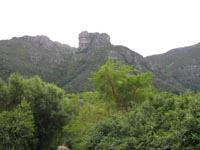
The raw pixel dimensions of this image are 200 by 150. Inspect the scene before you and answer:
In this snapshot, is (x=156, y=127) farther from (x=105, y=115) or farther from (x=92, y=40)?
(x=92, y=40)

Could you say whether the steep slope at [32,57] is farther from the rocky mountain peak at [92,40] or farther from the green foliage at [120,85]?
the green foliage at [120,85]

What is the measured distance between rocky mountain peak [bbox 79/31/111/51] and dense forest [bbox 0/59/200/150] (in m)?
138

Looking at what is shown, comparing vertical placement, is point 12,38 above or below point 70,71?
above

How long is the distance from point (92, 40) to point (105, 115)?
158532mm

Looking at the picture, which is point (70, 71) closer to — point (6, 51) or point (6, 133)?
point (6, 51)

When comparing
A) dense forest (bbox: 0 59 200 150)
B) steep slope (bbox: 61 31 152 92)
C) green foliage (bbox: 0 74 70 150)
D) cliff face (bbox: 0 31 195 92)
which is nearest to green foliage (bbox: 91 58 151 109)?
dense forest (bbox: 0 59 200 150)

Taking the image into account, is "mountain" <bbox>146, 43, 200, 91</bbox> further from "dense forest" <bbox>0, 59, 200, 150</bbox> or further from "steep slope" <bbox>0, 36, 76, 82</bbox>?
"dense forest" <bbox>0, 59, 200, 150</bbox>

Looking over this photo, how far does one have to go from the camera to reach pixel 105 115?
23.2 m

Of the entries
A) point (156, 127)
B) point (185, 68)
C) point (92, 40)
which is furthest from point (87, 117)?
point (185, 68)

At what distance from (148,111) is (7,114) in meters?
11.9

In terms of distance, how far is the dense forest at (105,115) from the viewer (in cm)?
1194

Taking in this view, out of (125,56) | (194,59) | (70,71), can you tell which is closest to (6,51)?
(70,71)

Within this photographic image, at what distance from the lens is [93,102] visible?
84.3 feet

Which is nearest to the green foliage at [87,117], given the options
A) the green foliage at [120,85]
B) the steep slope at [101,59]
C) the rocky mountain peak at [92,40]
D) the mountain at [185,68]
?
the green foliage at [120,85]
